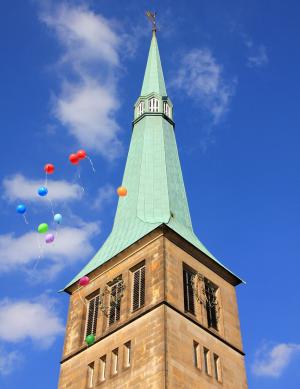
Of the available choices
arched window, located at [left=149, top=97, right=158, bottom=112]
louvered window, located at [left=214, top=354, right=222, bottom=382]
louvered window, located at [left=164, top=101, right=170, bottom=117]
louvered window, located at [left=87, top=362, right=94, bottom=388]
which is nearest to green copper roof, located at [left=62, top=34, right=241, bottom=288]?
arched window, located at [left=149, top=97, right=158, bottom=112]

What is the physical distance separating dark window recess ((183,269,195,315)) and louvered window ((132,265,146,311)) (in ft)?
7.15

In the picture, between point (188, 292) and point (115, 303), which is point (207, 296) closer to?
point (188, 292)

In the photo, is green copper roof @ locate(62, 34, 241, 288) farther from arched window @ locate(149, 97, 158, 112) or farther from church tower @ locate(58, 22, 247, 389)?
arched window @ locate(149, 97, 158, 112)

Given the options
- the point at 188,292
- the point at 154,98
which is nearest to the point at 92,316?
the point at 188,292

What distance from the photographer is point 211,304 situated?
36625mm

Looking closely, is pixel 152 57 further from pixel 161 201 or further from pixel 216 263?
pixel 216 263

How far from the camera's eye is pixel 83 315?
123 ft

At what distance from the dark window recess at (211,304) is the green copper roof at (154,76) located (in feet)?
59.4

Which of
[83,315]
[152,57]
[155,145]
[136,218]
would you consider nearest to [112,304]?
[83,315]

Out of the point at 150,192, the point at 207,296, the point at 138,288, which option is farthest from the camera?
the point at 150,192

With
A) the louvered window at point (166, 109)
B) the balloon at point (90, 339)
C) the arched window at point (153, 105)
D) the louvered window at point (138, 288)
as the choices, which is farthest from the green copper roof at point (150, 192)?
the balloon at point (90, 339)

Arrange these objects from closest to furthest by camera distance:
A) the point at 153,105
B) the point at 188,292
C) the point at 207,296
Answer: the point at 188,292 → the point at 207,296 → the point at 153,105

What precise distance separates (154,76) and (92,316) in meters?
22.2

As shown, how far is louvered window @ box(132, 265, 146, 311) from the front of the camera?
3455 cm
